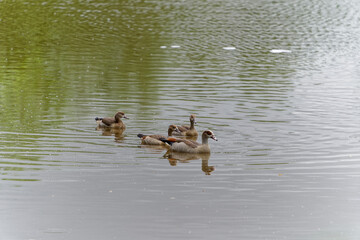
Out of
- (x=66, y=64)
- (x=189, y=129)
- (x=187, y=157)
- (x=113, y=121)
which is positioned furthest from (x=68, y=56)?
(x=187, y=157)

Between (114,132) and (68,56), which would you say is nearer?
(114,132)

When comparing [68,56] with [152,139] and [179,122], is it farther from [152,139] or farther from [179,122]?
[152,139]

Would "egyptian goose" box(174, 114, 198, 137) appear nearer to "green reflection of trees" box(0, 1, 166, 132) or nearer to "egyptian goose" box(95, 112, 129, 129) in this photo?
"egyptian goose" box(95, 112, 129, 129)

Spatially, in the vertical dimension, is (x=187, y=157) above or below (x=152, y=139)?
below

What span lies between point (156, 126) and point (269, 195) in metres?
8.14

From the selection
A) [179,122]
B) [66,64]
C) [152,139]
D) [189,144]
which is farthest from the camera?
[66,64]

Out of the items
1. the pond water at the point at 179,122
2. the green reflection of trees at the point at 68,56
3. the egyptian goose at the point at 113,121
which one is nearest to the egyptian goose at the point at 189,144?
the pond water at the point at 179,122

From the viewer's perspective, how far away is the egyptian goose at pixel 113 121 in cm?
2322

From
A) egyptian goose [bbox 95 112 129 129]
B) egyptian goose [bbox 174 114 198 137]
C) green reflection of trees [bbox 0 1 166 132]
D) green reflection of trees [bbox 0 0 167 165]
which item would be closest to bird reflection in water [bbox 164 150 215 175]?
egyptian goose [bbox 174 114 198 137]

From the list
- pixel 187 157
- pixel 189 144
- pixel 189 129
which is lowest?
pixel 187 157

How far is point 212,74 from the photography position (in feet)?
111

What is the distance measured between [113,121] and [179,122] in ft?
7.70

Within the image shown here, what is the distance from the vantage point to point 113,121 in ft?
76.4

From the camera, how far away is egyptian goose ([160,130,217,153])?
68.0 feet
